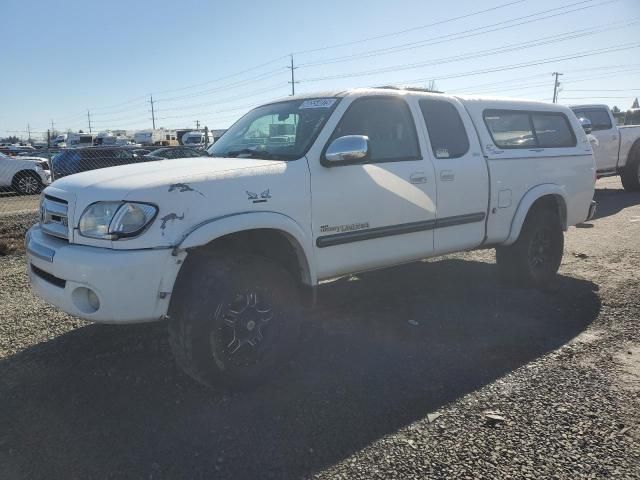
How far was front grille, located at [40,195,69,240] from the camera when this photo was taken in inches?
125

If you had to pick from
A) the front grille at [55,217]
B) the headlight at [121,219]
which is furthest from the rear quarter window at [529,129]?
the front grille at [55,217]

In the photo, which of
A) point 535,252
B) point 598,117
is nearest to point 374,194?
point 535,252

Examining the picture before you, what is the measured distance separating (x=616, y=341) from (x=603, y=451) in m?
1.67

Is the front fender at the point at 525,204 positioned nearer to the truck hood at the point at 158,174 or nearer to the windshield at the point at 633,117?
the truck hood at the point at 158,174

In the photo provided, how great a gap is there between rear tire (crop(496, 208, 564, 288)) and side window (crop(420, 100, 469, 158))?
128 cm

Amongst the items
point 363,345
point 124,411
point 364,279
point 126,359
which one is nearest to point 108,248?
point 124,411

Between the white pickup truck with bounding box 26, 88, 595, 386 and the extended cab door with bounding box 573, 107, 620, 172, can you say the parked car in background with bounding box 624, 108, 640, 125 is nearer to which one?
the extended cab door with bounding box 573, 107, 620, 172

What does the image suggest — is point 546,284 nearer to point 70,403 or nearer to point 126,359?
point 126,359

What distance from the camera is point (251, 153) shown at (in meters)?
3.94

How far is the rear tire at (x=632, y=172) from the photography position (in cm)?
1279

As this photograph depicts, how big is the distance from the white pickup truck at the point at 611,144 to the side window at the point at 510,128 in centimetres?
759

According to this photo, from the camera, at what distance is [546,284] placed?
5.48 m

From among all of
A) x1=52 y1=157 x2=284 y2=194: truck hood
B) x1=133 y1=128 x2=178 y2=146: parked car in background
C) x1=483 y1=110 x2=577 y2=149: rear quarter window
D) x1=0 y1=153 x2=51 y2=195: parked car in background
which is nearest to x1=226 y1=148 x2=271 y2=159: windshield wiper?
x1=52 y1=157 x2=284 y2=194: truck hood

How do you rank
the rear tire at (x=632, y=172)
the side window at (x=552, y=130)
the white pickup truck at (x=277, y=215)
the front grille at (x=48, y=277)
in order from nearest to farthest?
1. the white pickup truck at (x=277, y=215)
2. the front grille at (x=48, y=277)
3. the side window at (x=552, y=130)
4. the rear tire at (x=632, y=172)
